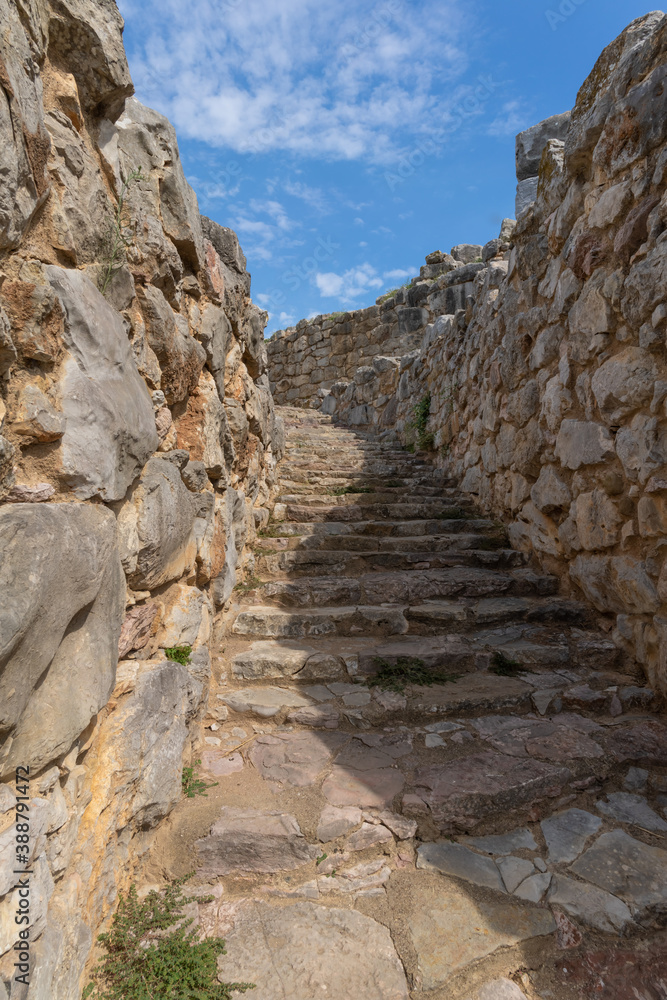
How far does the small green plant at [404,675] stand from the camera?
107 inches

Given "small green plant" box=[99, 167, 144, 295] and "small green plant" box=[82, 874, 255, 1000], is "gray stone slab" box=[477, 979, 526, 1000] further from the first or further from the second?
"small green plant" box=[99, 167, 144, 295]

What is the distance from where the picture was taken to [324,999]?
1.34m

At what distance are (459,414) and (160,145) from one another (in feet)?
13.2

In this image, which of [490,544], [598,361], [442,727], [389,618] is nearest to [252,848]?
[442,727]

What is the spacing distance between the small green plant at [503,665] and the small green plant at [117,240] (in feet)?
8.51

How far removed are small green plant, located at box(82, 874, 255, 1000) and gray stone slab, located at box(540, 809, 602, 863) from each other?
110 cm

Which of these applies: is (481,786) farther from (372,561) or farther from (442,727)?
(372,561)

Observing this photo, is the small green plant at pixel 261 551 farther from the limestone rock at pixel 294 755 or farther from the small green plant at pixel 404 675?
the limestone rock at pixel 294 755

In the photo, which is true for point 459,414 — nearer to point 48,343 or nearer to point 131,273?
point 131,273

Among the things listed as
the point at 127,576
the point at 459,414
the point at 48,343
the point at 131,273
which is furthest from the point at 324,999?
the point at 459,414

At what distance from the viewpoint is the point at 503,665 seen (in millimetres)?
2947

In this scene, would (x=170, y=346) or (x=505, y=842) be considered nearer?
(x=505, y=842)

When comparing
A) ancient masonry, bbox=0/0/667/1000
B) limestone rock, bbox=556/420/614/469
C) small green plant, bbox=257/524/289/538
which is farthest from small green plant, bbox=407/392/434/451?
limestone rock, bbox=556/420/614/469

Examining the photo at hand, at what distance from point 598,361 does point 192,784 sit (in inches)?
114
